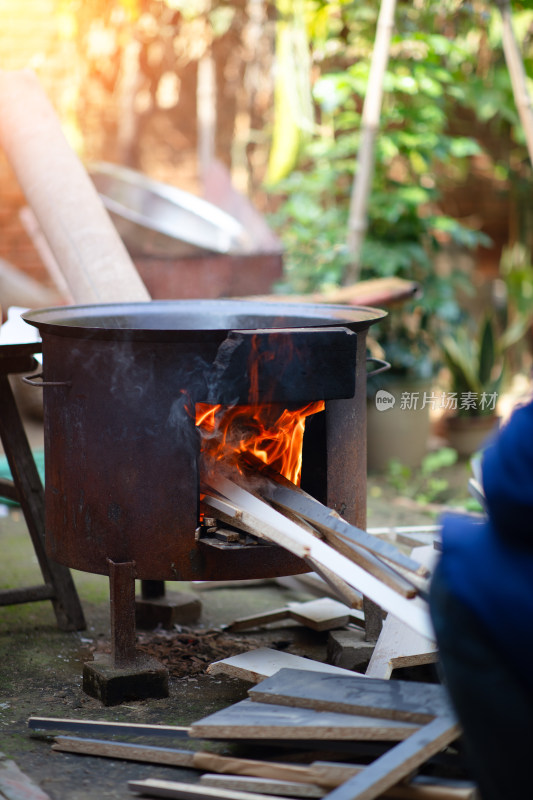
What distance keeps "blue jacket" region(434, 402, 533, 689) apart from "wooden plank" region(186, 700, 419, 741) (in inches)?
25.4

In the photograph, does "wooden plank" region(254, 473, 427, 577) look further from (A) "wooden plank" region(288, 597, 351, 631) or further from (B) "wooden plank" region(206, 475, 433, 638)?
(A) "wooden plank" region(288, 597, 351, 631)

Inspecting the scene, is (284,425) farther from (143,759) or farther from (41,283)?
(41,283)

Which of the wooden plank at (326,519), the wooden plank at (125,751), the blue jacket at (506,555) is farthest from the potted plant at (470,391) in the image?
the blue jacket at (506,555)

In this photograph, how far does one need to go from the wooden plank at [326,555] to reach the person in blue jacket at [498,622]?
378 millimetres

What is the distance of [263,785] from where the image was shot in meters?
2.05

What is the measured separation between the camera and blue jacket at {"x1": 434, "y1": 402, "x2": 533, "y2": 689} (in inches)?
57.6

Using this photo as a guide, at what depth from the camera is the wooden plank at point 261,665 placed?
8.41ft

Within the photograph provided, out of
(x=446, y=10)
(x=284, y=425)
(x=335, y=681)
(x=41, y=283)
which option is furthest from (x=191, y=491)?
(x=41, y=283)

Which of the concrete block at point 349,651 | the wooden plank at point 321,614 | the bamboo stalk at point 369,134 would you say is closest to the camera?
the concrete block at point 349,651

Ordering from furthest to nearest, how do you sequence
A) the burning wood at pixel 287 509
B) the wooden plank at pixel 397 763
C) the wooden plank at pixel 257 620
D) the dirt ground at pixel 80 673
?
1. the wooden plank at pixel 257 620
2. the dirt ground at pixel 80 673
3. the burning wood at pixel 287 509
4. the wooden plank at pixel 397 763

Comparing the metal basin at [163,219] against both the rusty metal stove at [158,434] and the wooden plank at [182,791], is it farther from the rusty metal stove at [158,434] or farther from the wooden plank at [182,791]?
the wooden plank at [182,791]

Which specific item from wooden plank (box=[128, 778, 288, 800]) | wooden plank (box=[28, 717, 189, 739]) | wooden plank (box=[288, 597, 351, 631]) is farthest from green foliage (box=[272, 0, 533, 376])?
wooden plank (box=[128, 778, 288, 800])

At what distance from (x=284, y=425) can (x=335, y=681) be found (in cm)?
75

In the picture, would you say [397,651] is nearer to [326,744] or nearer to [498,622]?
[326,744]
